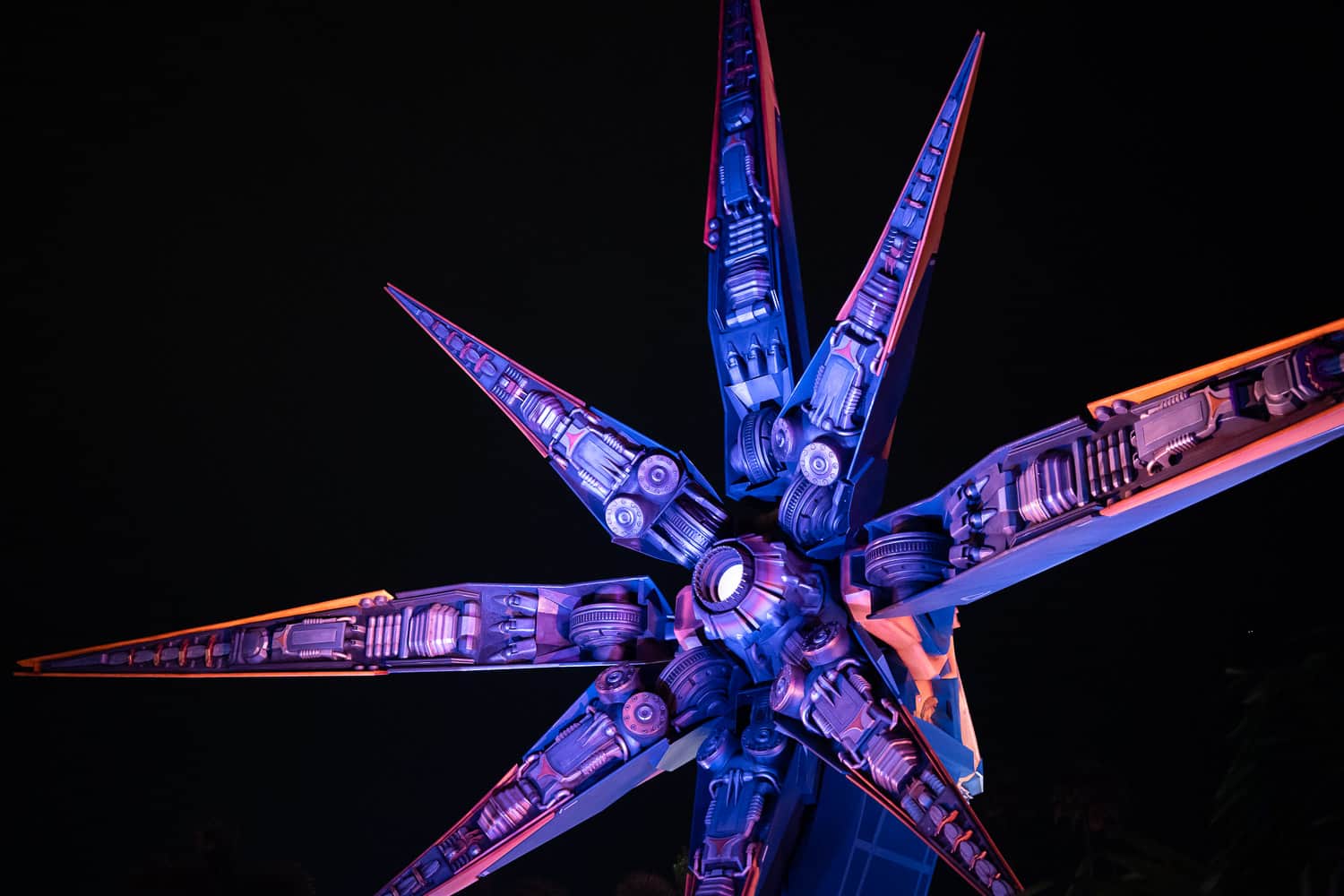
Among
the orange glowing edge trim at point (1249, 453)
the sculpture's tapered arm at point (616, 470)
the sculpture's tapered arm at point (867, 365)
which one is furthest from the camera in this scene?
the sculpture's tapered arm at point (616, 470)

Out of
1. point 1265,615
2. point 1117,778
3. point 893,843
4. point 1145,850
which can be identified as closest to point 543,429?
point 893,843

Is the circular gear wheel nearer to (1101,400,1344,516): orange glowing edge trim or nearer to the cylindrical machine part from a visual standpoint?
the cylindrical machine part

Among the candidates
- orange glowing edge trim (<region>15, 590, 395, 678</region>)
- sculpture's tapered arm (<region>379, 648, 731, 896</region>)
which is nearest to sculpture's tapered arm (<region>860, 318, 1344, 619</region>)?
sculpture's tapered arm (<region>379, 648, 731, 896</region>)

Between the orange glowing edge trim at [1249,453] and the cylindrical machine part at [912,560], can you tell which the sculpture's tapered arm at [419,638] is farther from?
the orange glowing edge trim at [1249,453]

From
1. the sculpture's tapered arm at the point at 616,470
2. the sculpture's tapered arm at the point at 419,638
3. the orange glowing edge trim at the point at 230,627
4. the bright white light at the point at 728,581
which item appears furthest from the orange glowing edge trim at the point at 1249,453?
the orange glowing edge trim at the point at 230,627

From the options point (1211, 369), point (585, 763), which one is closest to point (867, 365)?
point (1211, 369)

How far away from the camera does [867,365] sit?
5.61m

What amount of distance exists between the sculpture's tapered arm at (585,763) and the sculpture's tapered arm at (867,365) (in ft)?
3.22

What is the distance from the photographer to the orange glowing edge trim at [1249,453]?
11.7 ft

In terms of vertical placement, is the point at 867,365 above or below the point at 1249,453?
above

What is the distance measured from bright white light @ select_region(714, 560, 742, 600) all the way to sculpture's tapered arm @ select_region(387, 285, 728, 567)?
0.32 meters

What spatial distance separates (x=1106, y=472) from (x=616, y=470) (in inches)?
106

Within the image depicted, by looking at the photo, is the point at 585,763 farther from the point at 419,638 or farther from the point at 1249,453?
the point at 1249,453

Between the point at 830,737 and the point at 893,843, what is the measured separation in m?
0.76
